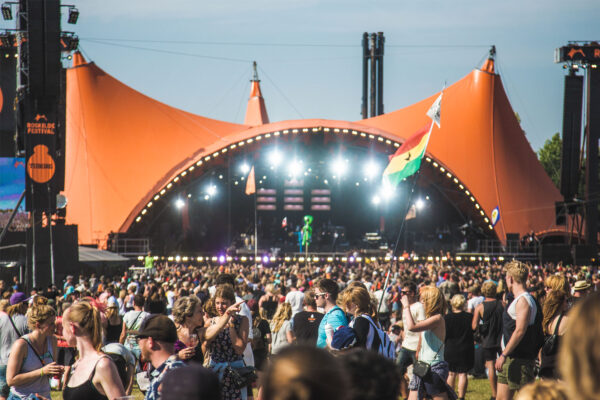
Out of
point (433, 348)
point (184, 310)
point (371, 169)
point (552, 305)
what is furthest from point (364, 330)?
point (371, 169)

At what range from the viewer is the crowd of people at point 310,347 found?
2102 mm

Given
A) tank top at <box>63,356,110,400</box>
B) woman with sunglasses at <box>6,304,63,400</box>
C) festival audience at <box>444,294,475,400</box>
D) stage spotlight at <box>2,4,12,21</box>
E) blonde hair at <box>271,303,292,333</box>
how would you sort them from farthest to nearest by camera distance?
stage spotlight at <box>2,4,12,21</box> → blonde hair at <box>271,303,292,333</box> → festival audience at <box>444,294,475,400</box> → woman with sunglasses at <box>6,304,63,400</box> → tank top at <box>63,356,110,400</box>

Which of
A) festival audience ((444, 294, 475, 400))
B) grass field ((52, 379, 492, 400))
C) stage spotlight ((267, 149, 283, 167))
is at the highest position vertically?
stage spotlight ((267, 149, 283, 167))

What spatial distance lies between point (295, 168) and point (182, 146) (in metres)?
5.88

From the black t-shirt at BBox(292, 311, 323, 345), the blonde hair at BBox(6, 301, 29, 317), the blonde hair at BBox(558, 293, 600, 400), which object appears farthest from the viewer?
the blonde hair at BBox(6, 301, 29, 317)

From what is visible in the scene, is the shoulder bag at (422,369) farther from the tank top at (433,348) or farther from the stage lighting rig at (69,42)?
the stage lighting rig at (69,42)

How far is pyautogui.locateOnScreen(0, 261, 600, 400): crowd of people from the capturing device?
2102mm

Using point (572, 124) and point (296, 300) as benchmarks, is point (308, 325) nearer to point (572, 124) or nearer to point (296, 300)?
point (296, 300)

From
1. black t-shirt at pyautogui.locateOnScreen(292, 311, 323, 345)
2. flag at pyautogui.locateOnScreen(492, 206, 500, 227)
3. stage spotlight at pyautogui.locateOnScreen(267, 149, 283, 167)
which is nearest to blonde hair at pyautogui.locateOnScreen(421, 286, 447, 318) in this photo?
black t-shirt at pyautogui.locateOnScreen(292, 311, 323, 345)

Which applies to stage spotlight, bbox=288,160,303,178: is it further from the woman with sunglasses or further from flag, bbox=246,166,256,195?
the woman with sunglasses

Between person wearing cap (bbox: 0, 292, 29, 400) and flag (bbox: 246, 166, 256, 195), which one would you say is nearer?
person wearing cap (bbox: 0, 292, 29, 400)

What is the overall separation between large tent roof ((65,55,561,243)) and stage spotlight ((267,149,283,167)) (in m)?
1.83

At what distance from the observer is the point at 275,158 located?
38562 millimetres

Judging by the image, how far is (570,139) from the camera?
29.3m
